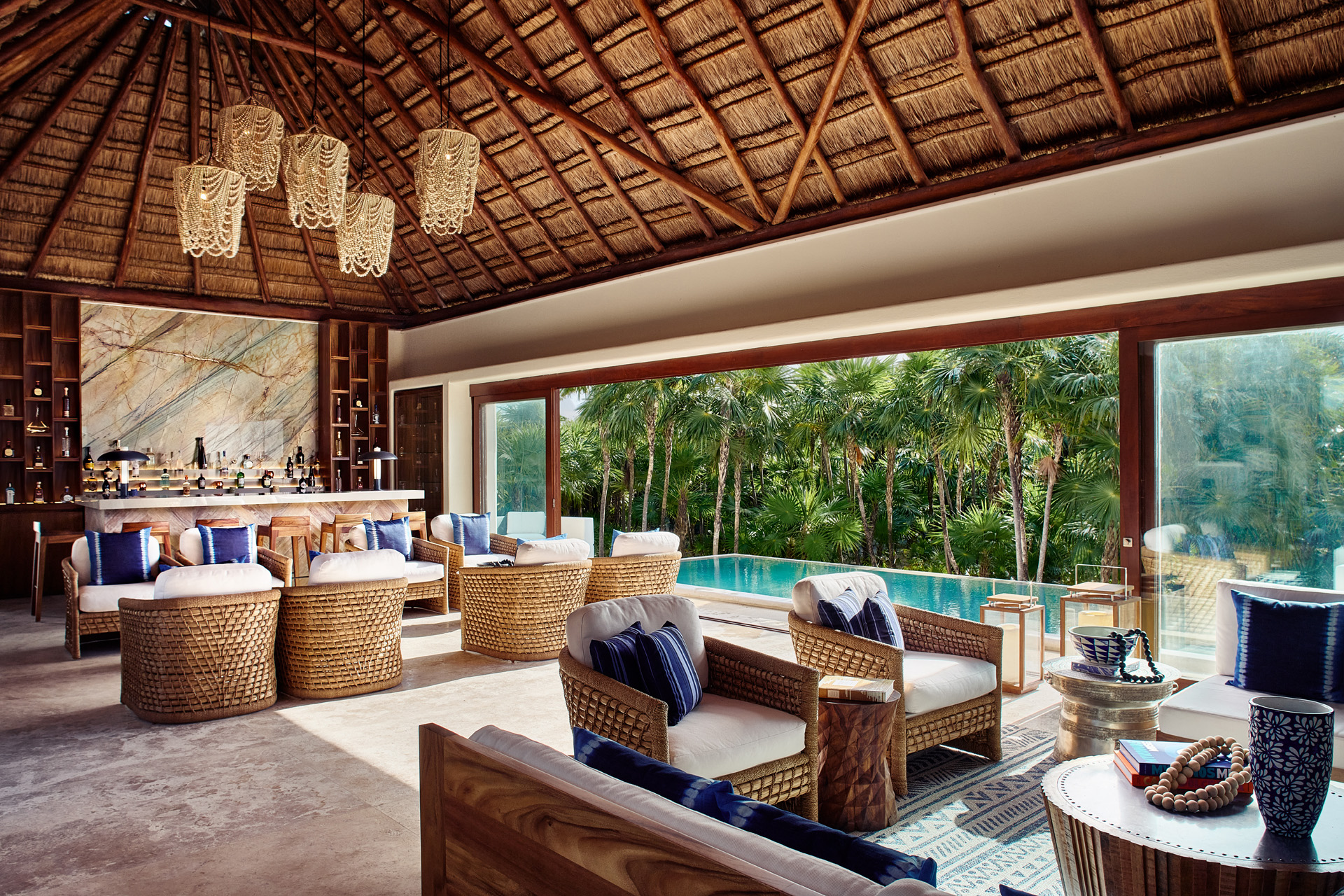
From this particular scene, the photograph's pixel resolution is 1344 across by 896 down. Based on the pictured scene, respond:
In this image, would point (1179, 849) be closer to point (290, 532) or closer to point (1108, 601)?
point (1108, 601)

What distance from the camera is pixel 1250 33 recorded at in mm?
4496

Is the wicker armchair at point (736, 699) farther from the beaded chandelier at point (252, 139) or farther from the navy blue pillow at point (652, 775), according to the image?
the beaded chandelier at point (252, 139)

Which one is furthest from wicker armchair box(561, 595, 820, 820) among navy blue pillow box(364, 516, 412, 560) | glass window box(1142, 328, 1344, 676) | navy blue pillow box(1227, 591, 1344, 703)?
navy blue pillow box(364, 516, 412, 560)

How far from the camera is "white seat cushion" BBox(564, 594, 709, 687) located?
10.5 ft

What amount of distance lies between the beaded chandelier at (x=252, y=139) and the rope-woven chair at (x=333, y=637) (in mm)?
2631

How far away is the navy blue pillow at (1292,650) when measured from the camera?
3.57 m

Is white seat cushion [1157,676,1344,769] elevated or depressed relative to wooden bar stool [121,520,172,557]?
depressed

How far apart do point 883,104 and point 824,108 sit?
0.38 metres

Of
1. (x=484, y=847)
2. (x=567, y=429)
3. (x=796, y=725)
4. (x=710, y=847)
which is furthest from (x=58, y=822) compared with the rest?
(x=567, y=429)

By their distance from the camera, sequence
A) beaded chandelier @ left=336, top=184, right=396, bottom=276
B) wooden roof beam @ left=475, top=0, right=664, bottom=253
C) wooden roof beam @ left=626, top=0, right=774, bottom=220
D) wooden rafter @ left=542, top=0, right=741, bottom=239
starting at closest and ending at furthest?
beaded chandelier @ left=336, top=184, right=396, bottom=276 < wooden roof beam @ left=626, top=0, right=774, bottom=220 < wooden rafter @ left=542, top=0, right=741, bottom=239 < wooden roof beam @ left=475, top=0, right=664, bottom=253

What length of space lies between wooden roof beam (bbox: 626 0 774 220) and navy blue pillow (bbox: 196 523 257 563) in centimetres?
478

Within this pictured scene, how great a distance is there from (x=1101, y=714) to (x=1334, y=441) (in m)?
2.02

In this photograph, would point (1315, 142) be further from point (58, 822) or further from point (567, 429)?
point (567, 429)

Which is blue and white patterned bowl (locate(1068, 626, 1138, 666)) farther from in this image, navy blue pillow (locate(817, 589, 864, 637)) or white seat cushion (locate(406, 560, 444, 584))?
white seat cushion (locate(406, 560, 444, 584))
